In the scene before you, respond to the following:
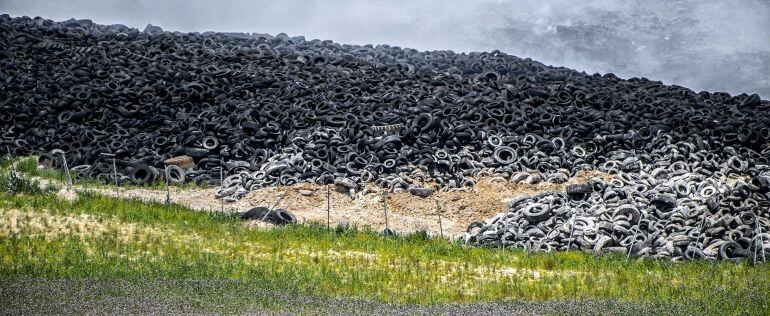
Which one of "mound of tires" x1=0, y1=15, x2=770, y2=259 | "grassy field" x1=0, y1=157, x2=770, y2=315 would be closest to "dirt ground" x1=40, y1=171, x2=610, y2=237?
"mound of tires" x1=0, y1=15, x2=770, y2=259

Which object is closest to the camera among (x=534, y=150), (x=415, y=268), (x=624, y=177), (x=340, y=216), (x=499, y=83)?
(x=415, y=268)

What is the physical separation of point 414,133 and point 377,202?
5832 mm

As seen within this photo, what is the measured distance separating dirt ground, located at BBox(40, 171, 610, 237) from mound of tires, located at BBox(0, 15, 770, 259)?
0.66 meters

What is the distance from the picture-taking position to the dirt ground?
3322cm

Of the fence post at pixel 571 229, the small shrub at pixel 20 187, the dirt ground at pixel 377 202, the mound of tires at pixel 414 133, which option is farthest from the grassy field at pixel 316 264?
the dirt ground at pixel 377 202

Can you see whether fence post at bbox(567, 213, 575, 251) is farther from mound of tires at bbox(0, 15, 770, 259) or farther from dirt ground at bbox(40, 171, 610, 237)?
dirt ground at bbox(40, 171, 610, 237)

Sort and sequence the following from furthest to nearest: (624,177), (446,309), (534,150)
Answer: (534,150), (624,177), (446,309)

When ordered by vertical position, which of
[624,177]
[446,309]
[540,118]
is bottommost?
[446,309]

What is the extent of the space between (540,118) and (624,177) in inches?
277

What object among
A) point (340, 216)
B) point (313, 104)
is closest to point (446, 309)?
point (340, 216)

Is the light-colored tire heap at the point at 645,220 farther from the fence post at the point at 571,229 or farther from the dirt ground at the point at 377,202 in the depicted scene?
the dirt ground at the point at 377,202

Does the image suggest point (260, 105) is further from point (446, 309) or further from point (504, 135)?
point (446, 309)

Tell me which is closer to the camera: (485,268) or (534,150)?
(485,268)

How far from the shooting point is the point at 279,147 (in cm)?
3978
